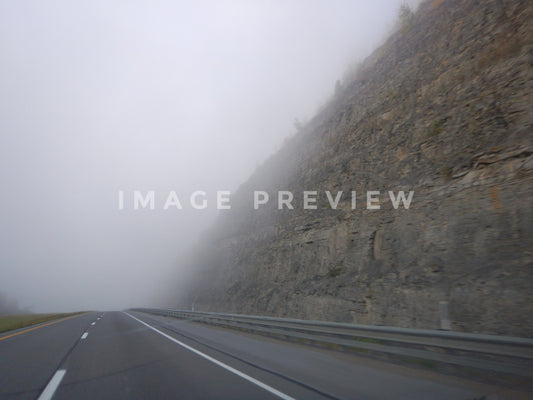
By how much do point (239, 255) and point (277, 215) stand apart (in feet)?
19.5

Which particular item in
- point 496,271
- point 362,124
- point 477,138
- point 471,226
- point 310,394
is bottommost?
point 310,394

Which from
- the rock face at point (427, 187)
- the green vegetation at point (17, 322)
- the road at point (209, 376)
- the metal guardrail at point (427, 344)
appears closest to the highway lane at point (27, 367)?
the road at point (209, 376)

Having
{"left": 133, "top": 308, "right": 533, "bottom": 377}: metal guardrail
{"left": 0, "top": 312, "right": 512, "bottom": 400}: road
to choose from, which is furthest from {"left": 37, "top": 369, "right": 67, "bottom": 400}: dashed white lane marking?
{"left": 133, "top": 308, "right": 533, "bottom": 377}: metal guardrail

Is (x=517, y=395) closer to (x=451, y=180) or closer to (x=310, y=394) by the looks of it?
(x=310, y=394)

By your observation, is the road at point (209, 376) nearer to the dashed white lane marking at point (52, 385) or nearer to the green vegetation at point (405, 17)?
the dashed white lane marking at point (52, 385)

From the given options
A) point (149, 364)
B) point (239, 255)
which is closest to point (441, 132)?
point (149, 364)

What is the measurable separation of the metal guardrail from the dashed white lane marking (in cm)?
582

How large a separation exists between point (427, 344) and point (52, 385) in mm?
6305

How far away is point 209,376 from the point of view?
6.60 m

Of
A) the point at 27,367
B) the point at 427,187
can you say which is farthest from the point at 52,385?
the point at 427,187

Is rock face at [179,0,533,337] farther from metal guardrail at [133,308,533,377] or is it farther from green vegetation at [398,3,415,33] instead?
metal guardrail at [133,308,533,377]

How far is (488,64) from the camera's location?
1163 cm

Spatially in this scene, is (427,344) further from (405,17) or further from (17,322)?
(17,322)

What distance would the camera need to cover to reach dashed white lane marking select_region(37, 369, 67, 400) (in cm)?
533
